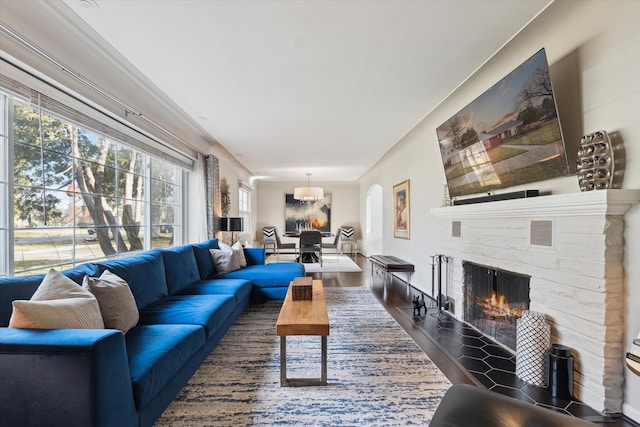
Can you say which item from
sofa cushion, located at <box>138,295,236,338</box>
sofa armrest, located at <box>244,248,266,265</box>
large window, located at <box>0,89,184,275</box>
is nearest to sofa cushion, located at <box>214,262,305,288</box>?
sofa armrest, located at <box>244,248,266,265</box>

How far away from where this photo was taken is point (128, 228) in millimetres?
3414

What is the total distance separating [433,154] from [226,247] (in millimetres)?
3234

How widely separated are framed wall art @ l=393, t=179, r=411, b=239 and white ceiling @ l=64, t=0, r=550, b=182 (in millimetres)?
1347

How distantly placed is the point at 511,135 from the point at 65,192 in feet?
12.3

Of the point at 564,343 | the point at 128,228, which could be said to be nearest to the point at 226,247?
the point at 128,228

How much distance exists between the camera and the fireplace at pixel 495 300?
2412 mm

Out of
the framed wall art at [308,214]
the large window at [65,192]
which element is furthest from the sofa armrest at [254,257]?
the framed wall art at [308,214]

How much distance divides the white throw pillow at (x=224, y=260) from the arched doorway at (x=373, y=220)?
15.1 ft

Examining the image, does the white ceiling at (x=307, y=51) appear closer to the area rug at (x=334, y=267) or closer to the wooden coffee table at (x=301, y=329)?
the wooden coffee table at (x=301, y=329)

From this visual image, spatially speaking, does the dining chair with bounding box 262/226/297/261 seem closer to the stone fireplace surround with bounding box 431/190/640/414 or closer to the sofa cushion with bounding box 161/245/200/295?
the sofa cushion with bounding box 161/245/200/295

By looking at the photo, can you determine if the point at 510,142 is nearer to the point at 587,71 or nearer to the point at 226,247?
the point at 587,71

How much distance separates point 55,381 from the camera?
1165 mm

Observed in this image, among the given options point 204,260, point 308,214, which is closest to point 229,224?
point 204,260

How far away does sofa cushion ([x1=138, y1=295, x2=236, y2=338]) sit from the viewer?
2.16 metres
